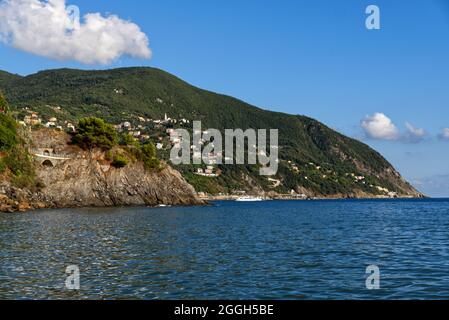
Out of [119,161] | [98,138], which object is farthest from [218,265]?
[98,138]

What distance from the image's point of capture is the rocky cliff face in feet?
340

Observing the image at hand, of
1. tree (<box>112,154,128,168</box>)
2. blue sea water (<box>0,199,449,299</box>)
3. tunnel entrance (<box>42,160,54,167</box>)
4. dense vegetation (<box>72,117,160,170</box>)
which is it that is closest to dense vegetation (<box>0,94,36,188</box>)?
tunnel entrance (<box>42,160,54,167</box>)

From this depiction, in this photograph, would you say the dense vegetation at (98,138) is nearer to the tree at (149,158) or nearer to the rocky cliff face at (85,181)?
the rocky cliff face at (85,181)

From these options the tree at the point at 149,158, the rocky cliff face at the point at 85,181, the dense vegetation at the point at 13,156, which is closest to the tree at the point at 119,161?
the rocky cliff face at the point at 85,181

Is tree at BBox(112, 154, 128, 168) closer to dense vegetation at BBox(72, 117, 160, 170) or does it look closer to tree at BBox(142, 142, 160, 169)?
dense vegetation at BBox(72, 117, 160, 170)

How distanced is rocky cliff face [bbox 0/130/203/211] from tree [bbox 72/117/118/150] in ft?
7.50

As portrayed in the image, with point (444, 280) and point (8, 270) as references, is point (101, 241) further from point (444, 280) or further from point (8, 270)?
point (444, 280)

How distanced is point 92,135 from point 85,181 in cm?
1301

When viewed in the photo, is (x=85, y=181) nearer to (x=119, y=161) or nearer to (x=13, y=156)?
(x=119, y=161)

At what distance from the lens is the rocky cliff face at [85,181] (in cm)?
10350

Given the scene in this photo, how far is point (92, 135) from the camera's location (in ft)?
390

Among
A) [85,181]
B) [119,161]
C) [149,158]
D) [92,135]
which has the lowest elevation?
[85,181]

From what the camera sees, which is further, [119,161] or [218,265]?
[119,161]
